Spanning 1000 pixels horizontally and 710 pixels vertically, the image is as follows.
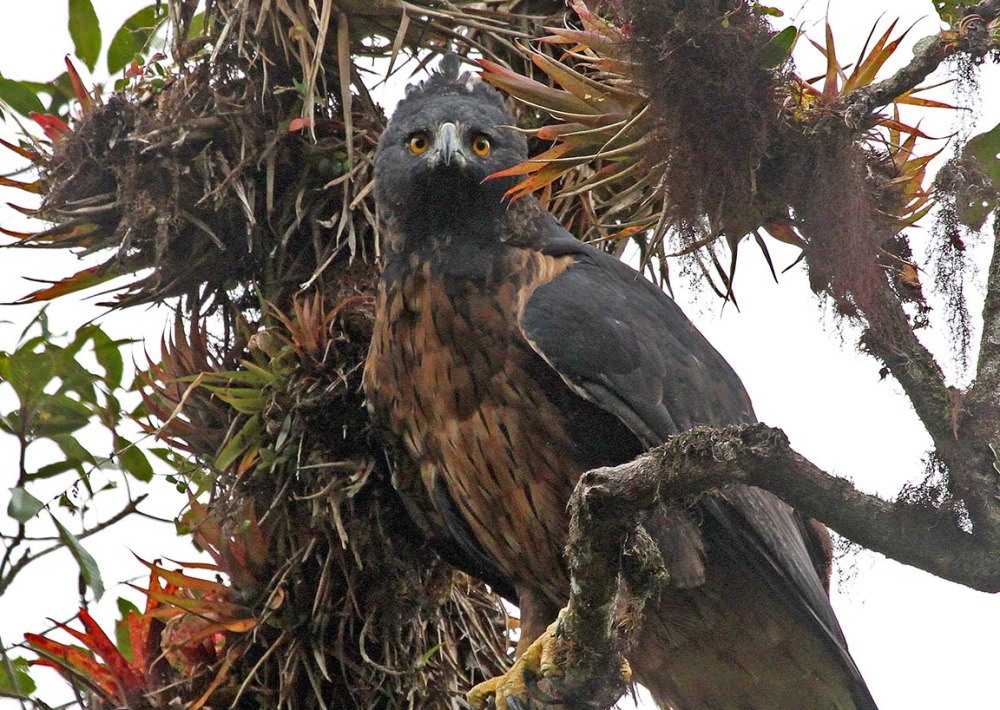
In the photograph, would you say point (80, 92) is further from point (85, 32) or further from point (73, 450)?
point (73, 450)

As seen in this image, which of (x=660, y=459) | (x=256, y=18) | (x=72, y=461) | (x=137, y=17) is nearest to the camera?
(x=660, y=459)

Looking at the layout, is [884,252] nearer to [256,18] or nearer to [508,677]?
[508,677]

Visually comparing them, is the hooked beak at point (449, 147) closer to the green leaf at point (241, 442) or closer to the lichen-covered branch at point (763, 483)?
the green leaf at point (241, 442)

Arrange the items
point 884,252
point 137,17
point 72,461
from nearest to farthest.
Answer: point 884,252 → point 72,461 → point 137,17

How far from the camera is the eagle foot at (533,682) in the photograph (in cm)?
308

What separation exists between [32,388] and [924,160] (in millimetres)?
2588

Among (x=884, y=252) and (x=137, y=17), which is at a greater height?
(x=137, y=17)

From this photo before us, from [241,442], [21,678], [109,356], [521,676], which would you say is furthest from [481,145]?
[21,678]

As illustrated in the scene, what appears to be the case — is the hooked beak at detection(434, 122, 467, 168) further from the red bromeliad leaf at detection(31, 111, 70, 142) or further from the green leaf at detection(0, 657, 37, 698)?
the green leaf at detection(0, 657, 37, 698)

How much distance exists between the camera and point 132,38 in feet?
14.5

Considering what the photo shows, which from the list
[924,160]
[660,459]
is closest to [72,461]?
[660,459]

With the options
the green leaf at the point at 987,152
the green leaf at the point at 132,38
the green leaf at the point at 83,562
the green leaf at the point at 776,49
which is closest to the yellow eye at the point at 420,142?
the green leaf at the point at 132,38

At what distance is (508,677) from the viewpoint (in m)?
3.44

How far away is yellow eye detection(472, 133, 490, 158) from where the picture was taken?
4145 mm
